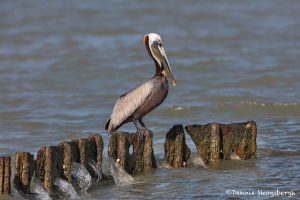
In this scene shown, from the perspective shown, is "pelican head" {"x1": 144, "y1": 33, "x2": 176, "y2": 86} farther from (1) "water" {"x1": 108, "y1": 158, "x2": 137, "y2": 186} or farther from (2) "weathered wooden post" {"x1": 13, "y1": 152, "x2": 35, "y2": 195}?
(2) "weathered wooden post" {"x1": 13, "y1": 152, "x2": 35, "y2": 195}

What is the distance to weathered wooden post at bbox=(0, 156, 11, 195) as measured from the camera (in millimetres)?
7355

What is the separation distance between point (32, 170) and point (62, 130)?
12.6 ft

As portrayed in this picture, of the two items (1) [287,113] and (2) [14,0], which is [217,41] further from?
(2) [14,0]

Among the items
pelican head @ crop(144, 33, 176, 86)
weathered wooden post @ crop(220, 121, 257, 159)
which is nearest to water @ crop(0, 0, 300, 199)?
weathered wooden post @ crop(220, 121, 257, 159)

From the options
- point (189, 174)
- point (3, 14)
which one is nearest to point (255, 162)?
point (189, 174)

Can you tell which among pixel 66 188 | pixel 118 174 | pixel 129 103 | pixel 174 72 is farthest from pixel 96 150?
pixel 174 72

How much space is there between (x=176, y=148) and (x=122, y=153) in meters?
0.70

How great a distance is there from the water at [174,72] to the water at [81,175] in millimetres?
137

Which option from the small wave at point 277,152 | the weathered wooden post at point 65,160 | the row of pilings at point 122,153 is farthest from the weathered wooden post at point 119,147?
the small wave at point 277,152

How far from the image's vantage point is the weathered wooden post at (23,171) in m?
7.43

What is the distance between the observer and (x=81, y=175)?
8.13m

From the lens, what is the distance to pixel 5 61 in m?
17.5

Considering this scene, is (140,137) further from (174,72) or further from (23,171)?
(174,72)

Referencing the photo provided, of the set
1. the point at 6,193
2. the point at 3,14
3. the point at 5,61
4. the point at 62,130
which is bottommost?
the point at 6,193
